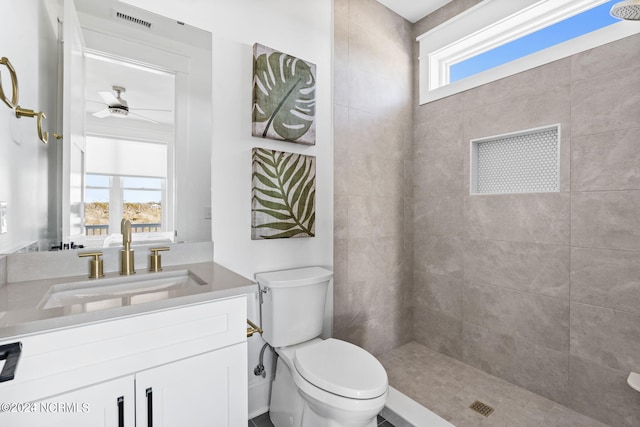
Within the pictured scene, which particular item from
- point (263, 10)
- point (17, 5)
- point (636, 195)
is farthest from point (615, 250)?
point (17, 5)

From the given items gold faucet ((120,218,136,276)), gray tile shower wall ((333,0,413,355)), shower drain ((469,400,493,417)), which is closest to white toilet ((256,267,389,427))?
gray tile shower wall ((333,0,413,355))

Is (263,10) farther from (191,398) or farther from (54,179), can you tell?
(191,398)

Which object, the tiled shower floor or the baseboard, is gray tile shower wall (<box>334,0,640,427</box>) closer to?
the tiled shower floor

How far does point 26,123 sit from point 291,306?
52.3 inches

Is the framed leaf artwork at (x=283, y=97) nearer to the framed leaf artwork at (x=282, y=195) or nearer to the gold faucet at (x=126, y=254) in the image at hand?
the framed leaf artwork at (x=282, y=195)

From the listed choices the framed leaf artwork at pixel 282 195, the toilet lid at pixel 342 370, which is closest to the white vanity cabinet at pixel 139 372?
the toilet lid at pixel 342 370

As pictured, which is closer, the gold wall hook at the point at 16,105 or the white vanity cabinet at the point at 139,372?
the white vanity cabinet at the point at 139,372

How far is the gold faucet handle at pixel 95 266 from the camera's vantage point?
118 cm

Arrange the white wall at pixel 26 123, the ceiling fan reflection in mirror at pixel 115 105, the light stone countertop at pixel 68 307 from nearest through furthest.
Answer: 1. the light stone countertop at pixel 68 307
2. the white wall at pixel 26 123
3. the ceiling fan reflection in mirror at pixel 115 105

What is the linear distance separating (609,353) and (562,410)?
1.36ft

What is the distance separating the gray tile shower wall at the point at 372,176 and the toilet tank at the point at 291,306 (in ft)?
1.24

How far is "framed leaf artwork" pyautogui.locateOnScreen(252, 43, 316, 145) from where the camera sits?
1.66 m

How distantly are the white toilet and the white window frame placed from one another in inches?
66.6

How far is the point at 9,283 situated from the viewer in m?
1.09
